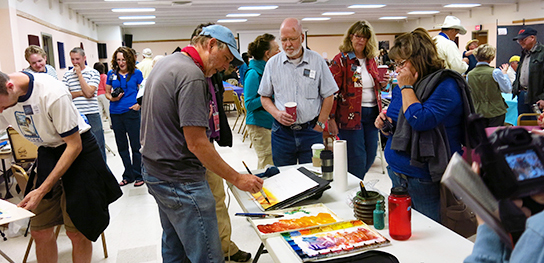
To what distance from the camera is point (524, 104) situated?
5730 millimetres

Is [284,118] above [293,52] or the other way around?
the other way around

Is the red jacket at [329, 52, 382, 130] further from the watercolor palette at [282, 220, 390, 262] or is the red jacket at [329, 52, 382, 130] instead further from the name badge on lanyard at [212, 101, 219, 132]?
the watercolor palette at [282, 220, 390, 262]

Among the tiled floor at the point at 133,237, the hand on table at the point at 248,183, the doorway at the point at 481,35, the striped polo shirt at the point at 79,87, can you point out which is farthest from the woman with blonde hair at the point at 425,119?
the doorway at the point at 481,35

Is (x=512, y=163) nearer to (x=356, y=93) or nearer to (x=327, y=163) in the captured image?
(x=327, y=163)

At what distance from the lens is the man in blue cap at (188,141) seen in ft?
5.30

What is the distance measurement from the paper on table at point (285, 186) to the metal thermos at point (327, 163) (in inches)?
6.0

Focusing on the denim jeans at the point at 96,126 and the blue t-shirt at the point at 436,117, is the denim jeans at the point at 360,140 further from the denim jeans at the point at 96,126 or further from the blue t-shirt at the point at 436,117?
the denim jeans at the point at 96,126

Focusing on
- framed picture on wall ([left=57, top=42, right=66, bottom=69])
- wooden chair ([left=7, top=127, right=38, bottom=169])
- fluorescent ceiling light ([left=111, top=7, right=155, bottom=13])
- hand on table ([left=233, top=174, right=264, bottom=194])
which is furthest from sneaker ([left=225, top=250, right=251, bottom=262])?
fluorescent ceiling light ([left=111, top=7, right=155, bottom=13])

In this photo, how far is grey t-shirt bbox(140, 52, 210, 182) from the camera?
62.9 inches

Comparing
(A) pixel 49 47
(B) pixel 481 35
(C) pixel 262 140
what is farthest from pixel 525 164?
(B) pixel 481 35

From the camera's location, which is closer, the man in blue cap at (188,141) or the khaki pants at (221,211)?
the man in blue cap at (188,141)

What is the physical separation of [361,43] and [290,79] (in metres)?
0.69

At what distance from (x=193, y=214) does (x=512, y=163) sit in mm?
1368

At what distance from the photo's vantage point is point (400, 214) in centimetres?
143
